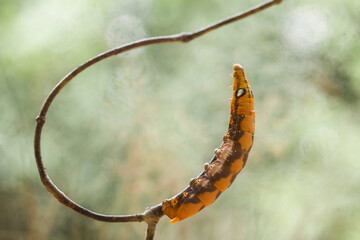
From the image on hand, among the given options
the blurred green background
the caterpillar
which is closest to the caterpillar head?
the caterpillar

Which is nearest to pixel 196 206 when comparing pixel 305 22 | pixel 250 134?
pixel 250 134

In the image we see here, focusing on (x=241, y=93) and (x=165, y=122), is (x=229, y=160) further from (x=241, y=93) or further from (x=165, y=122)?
(x=165, y=122)

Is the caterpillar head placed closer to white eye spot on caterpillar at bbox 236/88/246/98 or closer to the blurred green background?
white eye spot on caterpillar at bbox 236/88/246/98

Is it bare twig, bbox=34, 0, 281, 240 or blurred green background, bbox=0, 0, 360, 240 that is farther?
blurred green background, bbox=0, 0, 360, 240

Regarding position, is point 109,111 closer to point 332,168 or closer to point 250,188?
point 250,188

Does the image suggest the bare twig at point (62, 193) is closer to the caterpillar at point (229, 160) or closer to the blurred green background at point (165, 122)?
the caterpillar at point (229, 160)

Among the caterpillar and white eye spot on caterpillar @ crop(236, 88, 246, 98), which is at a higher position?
white eye spot on caterpillar @ crop(236, 88, 246, 98)

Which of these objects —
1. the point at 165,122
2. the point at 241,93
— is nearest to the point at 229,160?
the point at 241,93
